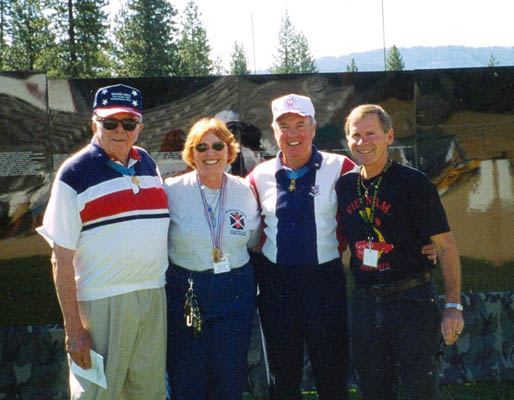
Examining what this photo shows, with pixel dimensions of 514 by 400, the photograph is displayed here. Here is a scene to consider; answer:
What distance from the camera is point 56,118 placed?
4.61m

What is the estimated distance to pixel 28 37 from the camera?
28125mm

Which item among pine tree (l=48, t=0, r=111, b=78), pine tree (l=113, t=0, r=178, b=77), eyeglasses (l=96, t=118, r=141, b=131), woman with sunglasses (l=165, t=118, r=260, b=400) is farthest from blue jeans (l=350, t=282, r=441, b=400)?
pine tree (l=113, t=0, r=178, b=77)

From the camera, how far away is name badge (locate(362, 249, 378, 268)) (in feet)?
8.61

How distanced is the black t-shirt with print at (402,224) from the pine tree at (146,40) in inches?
1313

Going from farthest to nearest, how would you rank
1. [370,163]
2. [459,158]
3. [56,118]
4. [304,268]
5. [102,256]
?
[459,158] < [56,118] < [304,268] < [370,163] < [102,256]

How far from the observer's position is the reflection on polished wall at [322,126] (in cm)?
459

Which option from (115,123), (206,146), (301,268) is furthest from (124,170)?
(301,268)

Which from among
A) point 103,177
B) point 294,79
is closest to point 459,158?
point 294,79

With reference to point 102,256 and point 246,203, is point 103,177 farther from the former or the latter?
point 246,203

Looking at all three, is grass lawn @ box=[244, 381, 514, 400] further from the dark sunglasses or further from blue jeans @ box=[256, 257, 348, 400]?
the dark sunglasses

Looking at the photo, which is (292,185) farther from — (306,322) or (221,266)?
(306,322)

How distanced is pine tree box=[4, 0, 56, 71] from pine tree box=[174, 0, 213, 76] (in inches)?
617

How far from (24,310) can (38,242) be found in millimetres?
604

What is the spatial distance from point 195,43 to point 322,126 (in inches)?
1742
